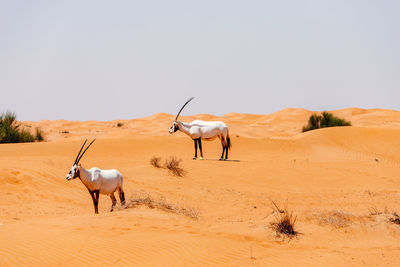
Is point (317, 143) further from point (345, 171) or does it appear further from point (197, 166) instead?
point (197, 166)

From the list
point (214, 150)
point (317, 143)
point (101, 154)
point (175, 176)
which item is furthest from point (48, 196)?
point (317, 143)

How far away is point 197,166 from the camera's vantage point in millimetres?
17797

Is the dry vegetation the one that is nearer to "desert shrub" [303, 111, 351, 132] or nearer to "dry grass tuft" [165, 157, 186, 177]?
"dry grass tuft" [165, 157, 186, 177]

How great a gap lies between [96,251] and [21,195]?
267 inches

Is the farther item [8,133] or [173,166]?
[8,133]

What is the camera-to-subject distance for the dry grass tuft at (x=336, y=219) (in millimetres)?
8125

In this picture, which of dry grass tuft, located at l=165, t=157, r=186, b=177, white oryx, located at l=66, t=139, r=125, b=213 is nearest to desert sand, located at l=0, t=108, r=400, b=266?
dry grass tuft, located at l=165, t=157, r=186, b=177

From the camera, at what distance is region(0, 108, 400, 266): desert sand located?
6035 millimetres

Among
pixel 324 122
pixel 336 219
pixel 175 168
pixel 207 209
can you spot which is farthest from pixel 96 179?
pixel 324 122

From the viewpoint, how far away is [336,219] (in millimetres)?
8305

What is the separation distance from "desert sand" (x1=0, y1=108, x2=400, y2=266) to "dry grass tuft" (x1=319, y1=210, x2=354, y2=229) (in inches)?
1.6

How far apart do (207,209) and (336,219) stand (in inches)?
185

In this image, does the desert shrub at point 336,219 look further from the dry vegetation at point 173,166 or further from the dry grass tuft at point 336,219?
the dry vegetation at point 173,166

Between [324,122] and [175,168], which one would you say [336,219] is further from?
[324,122]
